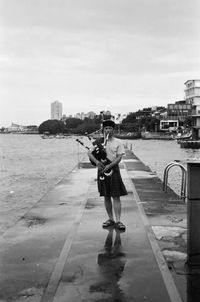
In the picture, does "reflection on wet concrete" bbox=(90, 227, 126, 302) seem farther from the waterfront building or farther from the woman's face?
the waterfront building

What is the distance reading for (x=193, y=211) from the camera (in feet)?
18.1

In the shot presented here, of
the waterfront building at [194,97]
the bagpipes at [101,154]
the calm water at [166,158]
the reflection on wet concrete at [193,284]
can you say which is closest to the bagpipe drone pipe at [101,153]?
the bagpipes at [101,154]

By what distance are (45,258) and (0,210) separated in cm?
838

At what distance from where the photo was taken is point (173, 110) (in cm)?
14225

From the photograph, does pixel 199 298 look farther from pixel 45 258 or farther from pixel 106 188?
pixel 106 188

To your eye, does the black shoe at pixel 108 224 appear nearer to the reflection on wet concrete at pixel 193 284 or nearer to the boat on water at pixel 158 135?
the reflection on wet concrete at pixel 193 284

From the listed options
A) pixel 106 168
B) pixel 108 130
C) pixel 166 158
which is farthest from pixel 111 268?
pixel 166 158

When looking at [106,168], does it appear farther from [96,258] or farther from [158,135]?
[158,135]

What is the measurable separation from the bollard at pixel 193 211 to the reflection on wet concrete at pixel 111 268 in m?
0.92

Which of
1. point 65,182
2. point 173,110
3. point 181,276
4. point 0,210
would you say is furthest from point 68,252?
point 173,110

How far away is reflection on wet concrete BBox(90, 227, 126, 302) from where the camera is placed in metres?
4.84

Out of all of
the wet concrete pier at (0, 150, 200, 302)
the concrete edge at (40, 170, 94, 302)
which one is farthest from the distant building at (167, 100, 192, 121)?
the concrete edge at (40, 170, 94, 302)

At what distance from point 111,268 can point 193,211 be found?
1.27 meters

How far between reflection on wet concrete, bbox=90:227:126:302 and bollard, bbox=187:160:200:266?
36.2 inches
